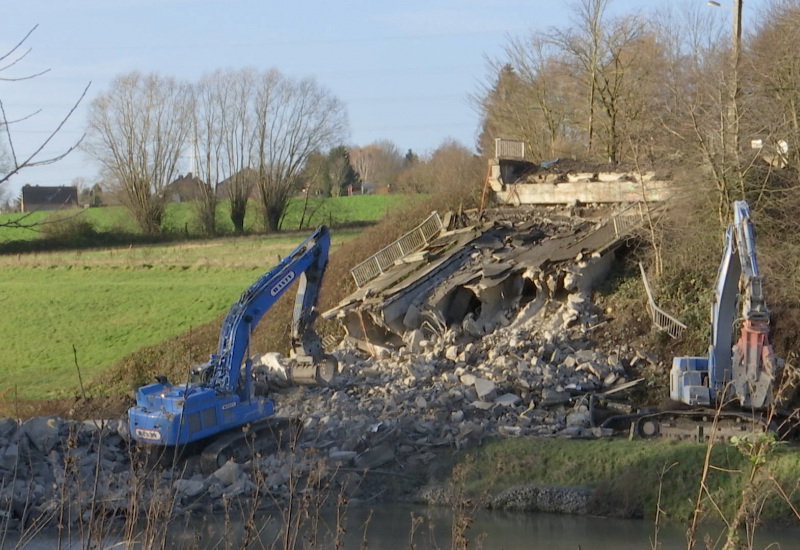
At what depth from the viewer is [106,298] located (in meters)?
37.2

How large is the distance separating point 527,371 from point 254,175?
38.4 meters

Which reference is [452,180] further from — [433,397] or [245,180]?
[245,180]

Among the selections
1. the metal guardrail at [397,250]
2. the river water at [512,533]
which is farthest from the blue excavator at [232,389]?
the metal guardrail at [397,250]

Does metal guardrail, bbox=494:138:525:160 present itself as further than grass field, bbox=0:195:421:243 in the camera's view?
No

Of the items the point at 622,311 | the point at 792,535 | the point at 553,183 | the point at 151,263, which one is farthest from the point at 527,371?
the point at 151,263

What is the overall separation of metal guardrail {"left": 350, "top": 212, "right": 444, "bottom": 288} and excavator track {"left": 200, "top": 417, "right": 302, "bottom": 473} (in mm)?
9448

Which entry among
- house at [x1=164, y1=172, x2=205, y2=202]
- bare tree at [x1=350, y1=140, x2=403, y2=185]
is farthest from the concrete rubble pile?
bare tree at [x1=350, y1=140, x2=403, y2=185]

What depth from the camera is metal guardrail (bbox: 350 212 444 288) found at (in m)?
26.2

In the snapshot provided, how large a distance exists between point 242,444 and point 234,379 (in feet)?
3.47

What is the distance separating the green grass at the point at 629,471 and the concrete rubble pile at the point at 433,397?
1042 mm

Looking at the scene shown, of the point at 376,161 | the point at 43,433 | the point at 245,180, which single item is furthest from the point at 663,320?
the point at 376,161

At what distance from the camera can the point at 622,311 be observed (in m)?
21.9

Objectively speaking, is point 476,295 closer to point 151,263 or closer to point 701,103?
point 701,103

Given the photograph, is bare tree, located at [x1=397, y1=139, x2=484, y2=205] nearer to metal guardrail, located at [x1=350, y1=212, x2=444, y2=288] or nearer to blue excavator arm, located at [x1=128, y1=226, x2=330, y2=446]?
metal guardrail, located at [x1=350, y1=212, x2=444, y2=288]
